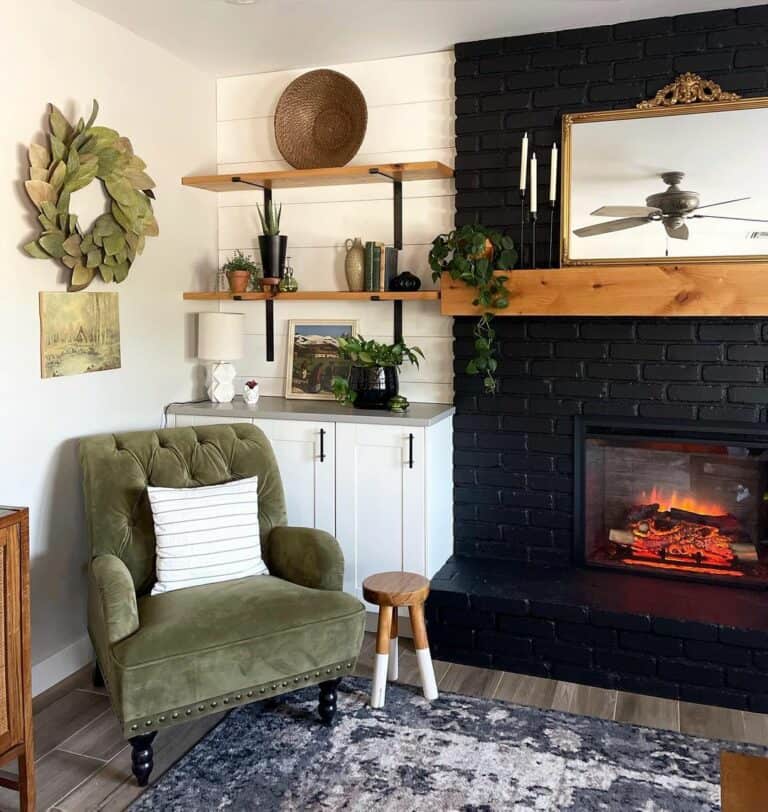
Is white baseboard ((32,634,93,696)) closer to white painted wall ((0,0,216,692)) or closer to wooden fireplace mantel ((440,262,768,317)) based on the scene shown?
white painted wall ((0,0,216,692))

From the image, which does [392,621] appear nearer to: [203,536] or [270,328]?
[203,536]

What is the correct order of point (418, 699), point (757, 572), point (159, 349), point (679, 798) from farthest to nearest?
point (159, 349) → point (757, 572) → point (418, 699) → point (679, 798)

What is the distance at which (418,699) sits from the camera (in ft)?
9.30

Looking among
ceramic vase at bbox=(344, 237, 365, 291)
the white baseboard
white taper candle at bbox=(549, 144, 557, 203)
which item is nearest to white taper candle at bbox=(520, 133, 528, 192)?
white taper candle at bbox=(549, 144, 557, 203)

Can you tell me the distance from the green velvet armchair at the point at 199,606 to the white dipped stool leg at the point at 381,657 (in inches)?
6.4

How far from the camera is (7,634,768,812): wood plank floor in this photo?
233 cm

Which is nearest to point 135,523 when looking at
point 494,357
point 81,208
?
point 81,208

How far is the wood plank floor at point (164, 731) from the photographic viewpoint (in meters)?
2.33

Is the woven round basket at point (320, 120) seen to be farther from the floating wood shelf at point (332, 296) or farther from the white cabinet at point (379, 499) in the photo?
the white cabinet at point (379, 499)

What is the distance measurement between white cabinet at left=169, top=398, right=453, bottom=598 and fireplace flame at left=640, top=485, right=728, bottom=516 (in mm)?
855

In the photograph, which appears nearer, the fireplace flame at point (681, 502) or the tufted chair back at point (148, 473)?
the tufted chair back at point (148, 473)

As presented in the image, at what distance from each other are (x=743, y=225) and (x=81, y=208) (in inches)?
95.4

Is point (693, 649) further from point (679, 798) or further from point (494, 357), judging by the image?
point (494, 357)

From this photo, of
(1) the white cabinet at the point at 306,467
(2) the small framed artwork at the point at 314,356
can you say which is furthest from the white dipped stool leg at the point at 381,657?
(2) the small framed artwork at the point at 314,356
